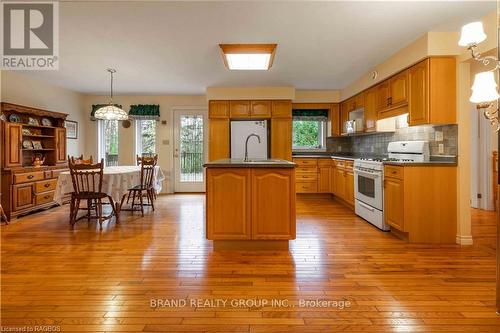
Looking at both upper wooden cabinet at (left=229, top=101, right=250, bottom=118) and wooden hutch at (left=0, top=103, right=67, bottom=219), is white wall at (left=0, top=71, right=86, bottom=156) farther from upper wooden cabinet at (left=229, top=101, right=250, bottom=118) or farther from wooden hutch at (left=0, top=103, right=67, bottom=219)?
upper wooden cabinet at (left=229, top=101, right=250, bottom=118)

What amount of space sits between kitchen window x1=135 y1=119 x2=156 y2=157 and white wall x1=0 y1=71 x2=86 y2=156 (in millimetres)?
1240

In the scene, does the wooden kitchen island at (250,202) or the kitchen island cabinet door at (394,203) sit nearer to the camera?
the wooden kitchen island at (250,202)

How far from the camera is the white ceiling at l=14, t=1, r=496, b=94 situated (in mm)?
2645

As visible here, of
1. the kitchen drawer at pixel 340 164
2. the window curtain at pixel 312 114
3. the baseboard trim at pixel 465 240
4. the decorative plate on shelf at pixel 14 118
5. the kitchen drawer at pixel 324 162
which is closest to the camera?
the baseboard trim at pixel 465 240

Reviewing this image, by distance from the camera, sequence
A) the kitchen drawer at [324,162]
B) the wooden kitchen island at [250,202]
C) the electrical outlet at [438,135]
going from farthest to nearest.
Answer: the kitchen drawer at [324,162]
the electrical outlet at [438,135]
the wooden kitchen island at [250,202]

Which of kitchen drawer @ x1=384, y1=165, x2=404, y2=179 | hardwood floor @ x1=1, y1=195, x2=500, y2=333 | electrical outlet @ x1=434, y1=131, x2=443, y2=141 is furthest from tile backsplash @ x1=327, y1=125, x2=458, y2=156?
hardwood floor @ x1=1, y1=195, x2=500, y2=333

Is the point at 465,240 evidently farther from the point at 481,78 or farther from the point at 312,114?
the point at 312,114

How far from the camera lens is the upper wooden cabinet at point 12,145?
13.6ft

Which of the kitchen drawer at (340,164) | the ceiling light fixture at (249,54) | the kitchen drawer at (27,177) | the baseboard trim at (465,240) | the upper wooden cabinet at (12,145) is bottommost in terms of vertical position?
the baseboard trim at (465,240)

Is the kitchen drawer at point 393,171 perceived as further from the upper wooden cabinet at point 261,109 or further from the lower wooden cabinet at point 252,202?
the upper wooden cabinet at point 261,109

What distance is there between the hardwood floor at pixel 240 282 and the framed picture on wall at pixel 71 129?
10.1ft

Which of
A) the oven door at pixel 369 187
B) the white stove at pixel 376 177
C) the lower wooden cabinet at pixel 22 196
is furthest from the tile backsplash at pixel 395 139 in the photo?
the lower wooden cabinet at pixel 22 196

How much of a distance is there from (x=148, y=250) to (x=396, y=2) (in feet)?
10.7

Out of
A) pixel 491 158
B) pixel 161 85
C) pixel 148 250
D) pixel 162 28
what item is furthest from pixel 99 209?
pixel 491 158
